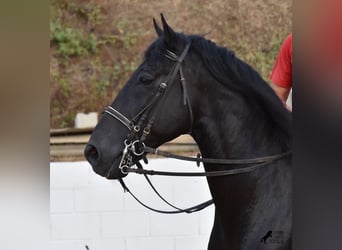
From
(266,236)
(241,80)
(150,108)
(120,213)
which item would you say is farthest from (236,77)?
(120,213)

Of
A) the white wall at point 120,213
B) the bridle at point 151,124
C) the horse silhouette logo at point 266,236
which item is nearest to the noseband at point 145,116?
the bridle at point 151,124

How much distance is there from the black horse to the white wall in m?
0.78

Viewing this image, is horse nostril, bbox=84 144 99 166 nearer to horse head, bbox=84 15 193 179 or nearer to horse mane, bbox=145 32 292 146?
horse head, bbox=84 15 193 179

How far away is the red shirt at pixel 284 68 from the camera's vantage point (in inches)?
111

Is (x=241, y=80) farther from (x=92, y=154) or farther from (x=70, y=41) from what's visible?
(x=70, y=41)

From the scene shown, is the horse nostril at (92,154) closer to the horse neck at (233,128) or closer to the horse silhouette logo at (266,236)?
the horse neck at (233,128)

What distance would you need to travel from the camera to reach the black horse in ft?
7.18

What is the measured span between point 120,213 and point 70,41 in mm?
865

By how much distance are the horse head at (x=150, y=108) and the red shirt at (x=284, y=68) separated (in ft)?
2.49

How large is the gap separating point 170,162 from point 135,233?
40cm

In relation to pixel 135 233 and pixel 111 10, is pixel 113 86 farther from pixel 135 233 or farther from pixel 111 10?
pixel 135 233
